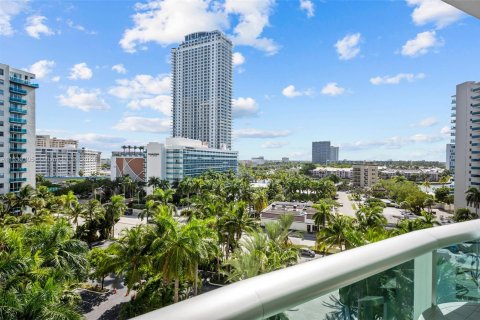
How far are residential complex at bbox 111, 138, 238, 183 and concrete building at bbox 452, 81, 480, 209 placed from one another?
39.1 metres

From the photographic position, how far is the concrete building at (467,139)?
120ft

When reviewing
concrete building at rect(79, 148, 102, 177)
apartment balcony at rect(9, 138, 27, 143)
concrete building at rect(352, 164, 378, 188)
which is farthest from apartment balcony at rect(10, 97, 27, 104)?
concrete building at rect(352, 164, 378, 188)

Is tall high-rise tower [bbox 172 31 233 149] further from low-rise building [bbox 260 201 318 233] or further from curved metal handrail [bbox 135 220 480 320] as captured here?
curved metal handrail [bbox 135 220 480 320]

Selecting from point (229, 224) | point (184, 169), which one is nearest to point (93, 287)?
point (229, 224)

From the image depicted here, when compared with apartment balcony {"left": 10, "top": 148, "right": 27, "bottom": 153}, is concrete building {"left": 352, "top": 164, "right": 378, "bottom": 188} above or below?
below

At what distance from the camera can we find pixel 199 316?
828 mm

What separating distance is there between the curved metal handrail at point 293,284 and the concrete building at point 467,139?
44.3m

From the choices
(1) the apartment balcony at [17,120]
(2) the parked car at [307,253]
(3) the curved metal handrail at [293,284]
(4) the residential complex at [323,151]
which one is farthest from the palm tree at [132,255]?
(4) the residential complex at [323,151]

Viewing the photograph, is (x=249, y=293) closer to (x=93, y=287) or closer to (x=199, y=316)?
(x=199, y=316)

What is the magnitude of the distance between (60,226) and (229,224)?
820 centimetres

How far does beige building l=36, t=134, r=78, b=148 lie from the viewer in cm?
9788

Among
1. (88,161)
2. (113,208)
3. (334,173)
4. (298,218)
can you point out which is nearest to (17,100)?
(113,208)

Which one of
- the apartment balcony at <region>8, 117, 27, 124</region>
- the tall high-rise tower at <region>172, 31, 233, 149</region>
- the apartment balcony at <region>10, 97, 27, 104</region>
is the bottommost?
the apartment balcony at <region>8, 117, 27, 124</region>

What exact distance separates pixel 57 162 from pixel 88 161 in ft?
61.8
